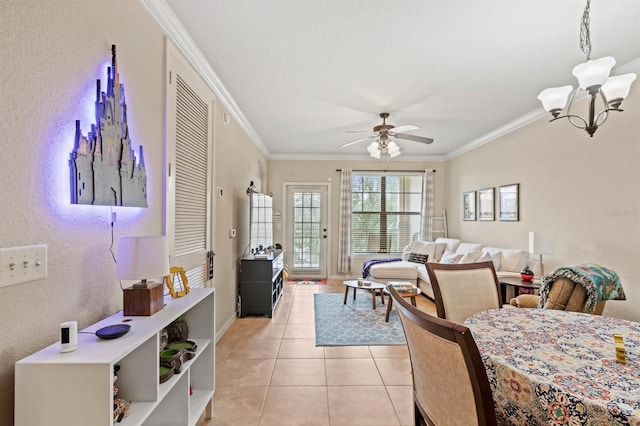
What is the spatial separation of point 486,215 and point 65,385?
5.33m

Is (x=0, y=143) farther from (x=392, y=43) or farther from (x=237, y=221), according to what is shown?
(x=237, y=221)

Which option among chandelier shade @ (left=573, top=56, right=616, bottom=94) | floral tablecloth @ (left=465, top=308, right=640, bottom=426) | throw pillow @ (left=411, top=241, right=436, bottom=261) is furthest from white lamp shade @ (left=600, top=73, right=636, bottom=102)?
throw pillow @ (left=411, top=241, right=436, bottom=261)

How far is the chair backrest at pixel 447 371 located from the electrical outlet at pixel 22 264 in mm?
1328

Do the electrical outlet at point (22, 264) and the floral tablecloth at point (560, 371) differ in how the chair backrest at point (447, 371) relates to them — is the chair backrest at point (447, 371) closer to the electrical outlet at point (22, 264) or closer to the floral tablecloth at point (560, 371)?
the floral tablecloth at point (560, 371)

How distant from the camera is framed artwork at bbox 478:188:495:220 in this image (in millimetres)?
4746

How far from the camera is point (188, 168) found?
7.97 feet

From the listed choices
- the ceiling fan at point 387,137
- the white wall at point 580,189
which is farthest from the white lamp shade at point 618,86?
the ceiling fan at point 387,137

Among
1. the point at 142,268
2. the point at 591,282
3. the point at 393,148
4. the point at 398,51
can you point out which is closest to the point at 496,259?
the point at 591,282

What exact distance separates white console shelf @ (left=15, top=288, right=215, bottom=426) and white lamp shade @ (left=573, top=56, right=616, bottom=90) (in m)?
2.65

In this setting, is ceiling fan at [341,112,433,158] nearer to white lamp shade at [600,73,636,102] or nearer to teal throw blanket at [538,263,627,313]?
white lamp shade at [600,73,636,102]

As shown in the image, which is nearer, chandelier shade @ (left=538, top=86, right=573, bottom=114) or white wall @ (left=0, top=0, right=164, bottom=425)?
white wall @ (left=0, top=0, right=164, bottom=425)

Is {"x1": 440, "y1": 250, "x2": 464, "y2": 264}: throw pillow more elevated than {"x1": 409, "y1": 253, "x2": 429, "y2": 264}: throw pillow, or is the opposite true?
{"x1": 440, "y1": 250, "x2": 464, "y2": 264}: throw pillow

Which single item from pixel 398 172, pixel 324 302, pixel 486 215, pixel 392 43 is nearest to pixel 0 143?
pixel 392 43

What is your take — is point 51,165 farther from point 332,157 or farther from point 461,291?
point 332,157
